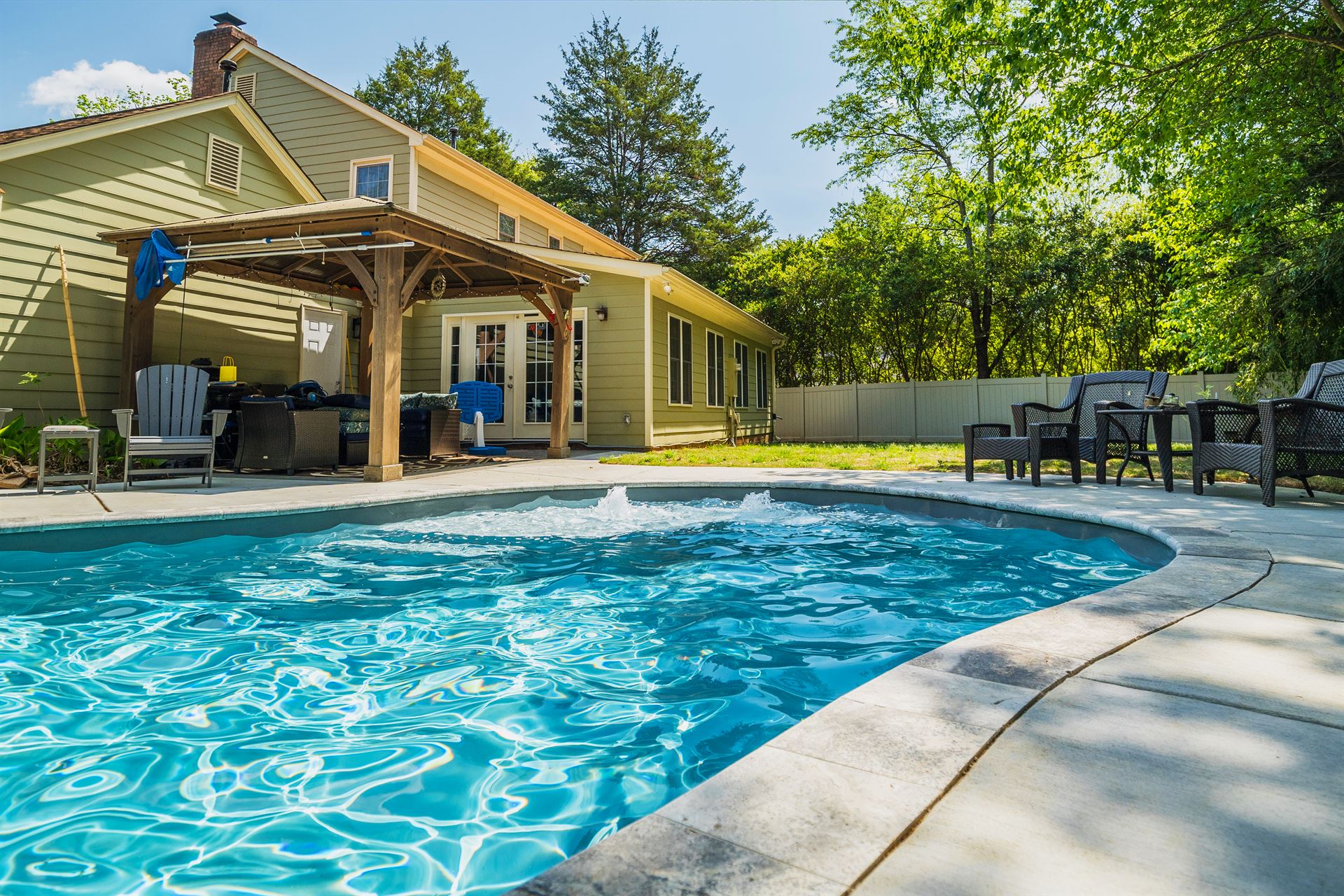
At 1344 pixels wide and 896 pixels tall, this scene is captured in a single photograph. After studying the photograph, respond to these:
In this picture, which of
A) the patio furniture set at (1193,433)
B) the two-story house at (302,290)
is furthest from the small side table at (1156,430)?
the two-story house at (302,290)

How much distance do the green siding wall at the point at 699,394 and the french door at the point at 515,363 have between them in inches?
47.1

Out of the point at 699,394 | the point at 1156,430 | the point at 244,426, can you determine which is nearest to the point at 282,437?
the point at 244,426

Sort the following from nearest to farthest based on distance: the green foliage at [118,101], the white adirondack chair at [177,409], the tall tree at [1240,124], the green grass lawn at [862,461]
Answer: the white adirondack chair at [177,409] < the tall tree at [1240,124] < the green grass lawn at [862,461] < the green foliage at [118,101]

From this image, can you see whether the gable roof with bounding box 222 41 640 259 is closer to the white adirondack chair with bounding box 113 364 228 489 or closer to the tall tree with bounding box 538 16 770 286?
the white adirondack chair with bounding box 113 364 228 489

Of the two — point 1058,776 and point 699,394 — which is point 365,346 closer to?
point 699,394

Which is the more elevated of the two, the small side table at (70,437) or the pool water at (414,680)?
the small side table at (70,437)

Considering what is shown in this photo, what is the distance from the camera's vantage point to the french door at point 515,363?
11.1 m

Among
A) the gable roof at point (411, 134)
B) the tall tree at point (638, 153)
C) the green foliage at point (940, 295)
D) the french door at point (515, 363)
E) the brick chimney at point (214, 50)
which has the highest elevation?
the tall tree at point (638, 153)

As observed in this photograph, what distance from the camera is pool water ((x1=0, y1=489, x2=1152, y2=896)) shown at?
1.43m

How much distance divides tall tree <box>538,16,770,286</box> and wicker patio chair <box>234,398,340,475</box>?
609 inches

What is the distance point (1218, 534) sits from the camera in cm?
331

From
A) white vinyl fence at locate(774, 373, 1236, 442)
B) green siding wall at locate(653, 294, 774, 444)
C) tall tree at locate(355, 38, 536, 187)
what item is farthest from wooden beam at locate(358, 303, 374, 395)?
tall tree at locate(355, 38, 536, 187)

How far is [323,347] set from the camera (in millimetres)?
10148

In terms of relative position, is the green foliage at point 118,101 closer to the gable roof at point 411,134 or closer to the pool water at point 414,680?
the gable roof at point 411,134
